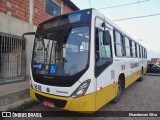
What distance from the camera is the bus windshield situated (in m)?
4.03

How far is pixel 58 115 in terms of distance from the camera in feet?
15.8

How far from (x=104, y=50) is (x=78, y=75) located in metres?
1.18

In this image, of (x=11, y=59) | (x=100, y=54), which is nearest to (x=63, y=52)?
(x=100, y=54)

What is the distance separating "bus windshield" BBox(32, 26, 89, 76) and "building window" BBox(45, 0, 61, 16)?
5708 millimetres

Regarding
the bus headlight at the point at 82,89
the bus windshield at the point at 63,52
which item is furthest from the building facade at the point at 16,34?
the bus headlight at the point at 82,89

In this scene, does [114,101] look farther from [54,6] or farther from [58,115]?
[54,6]

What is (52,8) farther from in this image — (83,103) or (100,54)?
(83,103)

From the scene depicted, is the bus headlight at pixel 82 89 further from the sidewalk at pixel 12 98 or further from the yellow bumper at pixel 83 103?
the sidewalk at pixel 12 98

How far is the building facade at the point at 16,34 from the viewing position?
7.02 meters

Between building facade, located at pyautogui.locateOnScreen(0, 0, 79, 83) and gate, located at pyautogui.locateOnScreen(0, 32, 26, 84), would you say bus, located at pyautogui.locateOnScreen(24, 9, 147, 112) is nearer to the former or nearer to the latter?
building facade, located at pyautogui.locateOnScreen(0, 0, 79, 83)

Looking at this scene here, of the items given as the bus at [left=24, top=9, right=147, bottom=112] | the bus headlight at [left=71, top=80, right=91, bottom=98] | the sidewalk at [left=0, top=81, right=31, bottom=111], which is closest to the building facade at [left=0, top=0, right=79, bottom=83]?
the sidewalk at [left=0, top=81, right=31, bottom=111]

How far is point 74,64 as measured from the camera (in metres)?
4.01

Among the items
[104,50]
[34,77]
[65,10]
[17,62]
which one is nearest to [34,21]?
[17,62]

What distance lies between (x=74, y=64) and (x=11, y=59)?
476cm
